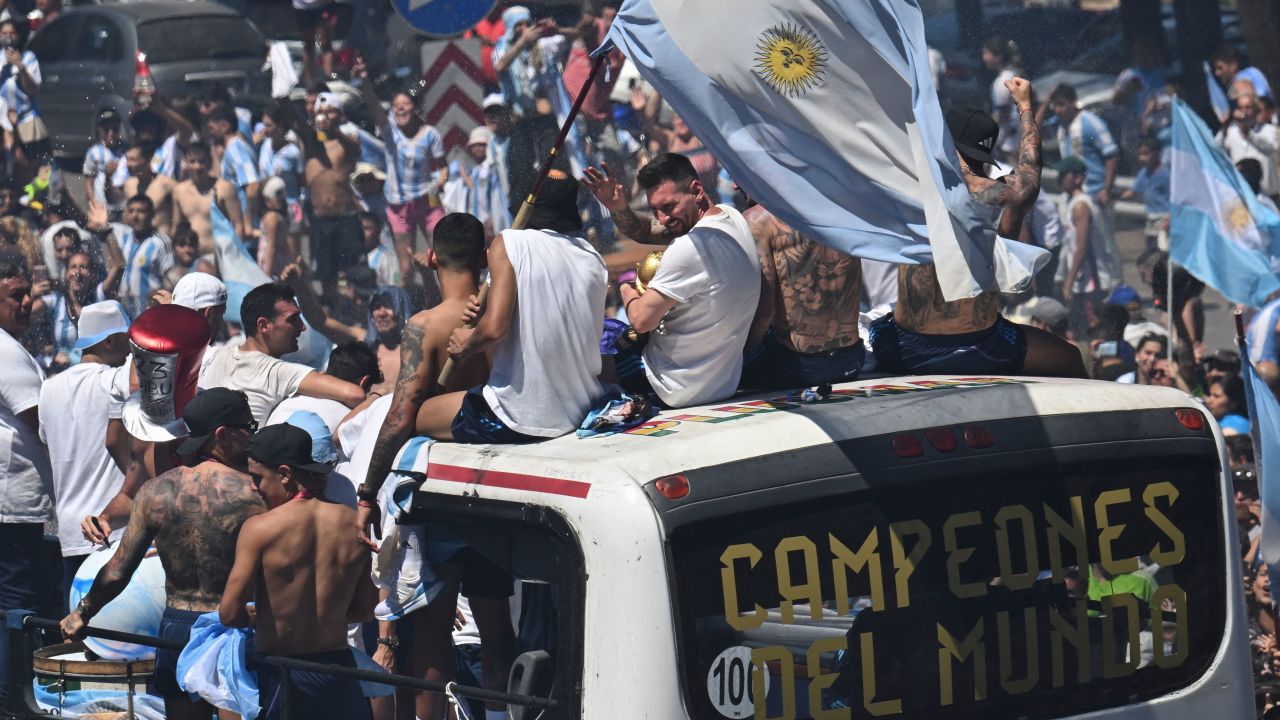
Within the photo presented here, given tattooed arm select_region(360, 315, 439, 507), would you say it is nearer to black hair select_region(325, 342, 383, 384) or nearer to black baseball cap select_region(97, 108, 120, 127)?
black hair select_region(325, 342, 383, 384)

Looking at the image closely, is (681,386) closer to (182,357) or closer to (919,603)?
(919,603)

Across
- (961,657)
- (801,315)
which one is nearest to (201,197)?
(801,315)

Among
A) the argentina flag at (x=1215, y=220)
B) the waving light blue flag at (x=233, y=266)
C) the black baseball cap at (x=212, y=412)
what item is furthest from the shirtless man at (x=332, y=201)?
the black baseball cap at (x=212, y=412)

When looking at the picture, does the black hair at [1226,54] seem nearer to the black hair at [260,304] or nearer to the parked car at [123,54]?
the black hair at [260,304]

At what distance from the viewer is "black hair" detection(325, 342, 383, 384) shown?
805 centimetres

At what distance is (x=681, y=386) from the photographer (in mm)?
5270

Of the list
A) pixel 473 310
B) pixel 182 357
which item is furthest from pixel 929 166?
pixel 182 357

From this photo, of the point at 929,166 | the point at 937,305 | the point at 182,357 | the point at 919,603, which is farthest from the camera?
the point at 182,357

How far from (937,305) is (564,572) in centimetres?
189

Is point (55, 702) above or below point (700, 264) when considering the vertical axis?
below

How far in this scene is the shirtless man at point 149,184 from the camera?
1483cm

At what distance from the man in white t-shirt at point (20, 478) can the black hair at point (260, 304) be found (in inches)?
39.8

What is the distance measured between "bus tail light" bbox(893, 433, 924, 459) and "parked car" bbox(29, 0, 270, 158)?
12.6m

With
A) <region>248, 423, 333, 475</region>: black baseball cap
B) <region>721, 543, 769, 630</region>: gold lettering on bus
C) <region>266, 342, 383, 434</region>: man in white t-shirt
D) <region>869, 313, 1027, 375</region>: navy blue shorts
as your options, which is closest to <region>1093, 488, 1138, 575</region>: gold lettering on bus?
<region>869, 313, 1027, 375</region>: navy blue shorts
